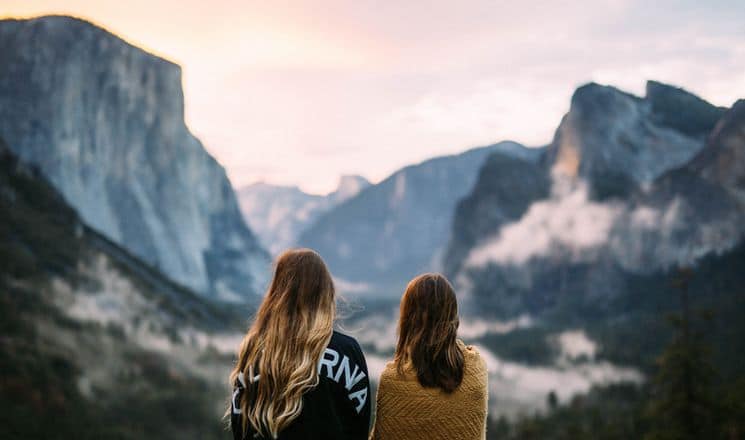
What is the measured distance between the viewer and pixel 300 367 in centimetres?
646

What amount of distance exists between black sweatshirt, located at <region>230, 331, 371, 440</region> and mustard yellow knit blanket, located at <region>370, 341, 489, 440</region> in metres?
0.65

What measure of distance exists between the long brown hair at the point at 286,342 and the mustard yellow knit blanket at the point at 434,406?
118 centimetres

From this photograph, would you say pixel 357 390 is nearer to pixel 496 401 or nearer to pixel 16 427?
pixel 16 427

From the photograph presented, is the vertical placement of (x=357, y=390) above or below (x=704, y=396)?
above

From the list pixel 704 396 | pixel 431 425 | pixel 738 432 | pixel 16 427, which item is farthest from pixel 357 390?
pixel 16 427

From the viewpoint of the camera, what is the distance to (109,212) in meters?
168

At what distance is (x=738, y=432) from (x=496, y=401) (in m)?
166

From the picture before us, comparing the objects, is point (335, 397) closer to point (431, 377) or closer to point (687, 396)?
point (431, 377)

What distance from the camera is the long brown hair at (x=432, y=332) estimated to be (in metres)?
7.13

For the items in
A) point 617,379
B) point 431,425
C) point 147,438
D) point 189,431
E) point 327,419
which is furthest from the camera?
point 617,379

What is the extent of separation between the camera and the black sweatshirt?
664cm

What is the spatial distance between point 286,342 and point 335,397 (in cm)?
73

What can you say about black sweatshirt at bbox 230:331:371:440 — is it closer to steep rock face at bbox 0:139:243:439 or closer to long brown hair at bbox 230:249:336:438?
long brown hair at bbox 230:249:336:438

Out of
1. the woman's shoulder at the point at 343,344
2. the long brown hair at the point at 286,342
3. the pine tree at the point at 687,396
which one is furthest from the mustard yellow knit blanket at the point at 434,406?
the pine tree at the point at 687,396
